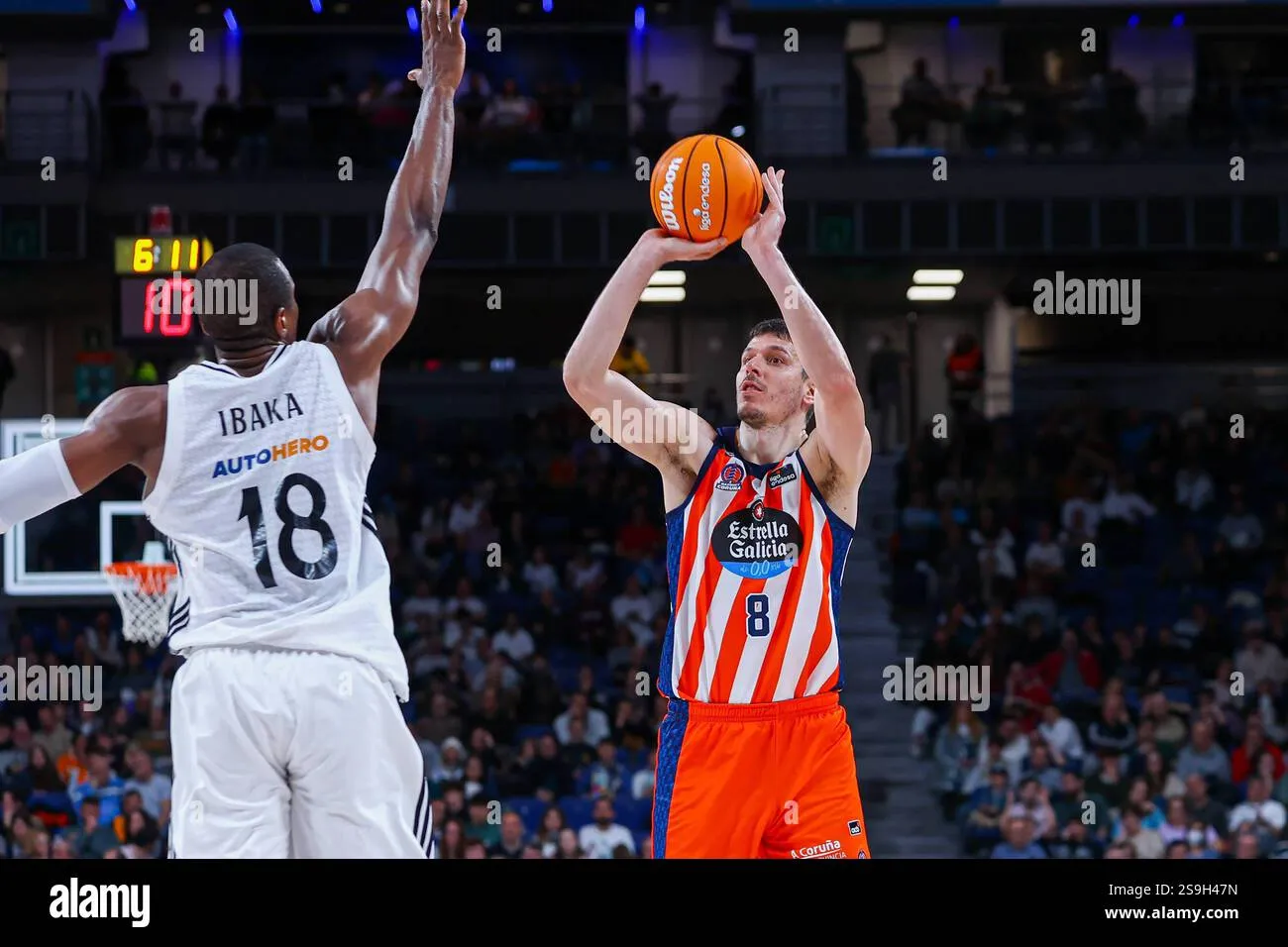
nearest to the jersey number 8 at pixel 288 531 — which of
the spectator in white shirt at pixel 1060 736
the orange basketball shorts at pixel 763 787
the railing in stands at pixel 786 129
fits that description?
the orange basketball shorts at pixel 763 787

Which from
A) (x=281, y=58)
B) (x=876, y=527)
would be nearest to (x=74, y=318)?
(x=281, y=58)

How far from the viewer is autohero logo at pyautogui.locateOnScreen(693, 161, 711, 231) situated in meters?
5.68

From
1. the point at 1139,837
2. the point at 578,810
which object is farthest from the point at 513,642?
the point at 1139,837

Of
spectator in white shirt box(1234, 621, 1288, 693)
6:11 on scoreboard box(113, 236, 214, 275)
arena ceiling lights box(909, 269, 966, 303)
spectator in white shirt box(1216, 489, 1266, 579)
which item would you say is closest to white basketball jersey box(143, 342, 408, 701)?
6:11 on scoreboard box(113, 236, 214, 275)

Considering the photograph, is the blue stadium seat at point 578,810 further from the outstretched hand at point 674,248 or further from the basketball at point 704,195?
the outstretched hand at point 674,248

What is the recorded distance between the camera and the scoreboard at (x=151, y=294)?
12172mm

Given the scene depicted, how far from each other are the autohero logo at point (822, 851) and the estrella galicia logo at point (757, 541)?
2.87 feet

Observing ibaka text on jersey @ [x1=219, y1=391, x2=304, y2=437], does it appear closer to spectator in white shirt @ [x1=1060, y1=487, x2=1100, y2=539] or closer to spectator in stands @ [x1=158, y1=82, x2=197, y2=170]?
spectator in white shirt @ [x1=1060, y1=487, x2=1100, y2=539]

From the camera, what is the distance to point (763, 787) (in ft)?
17.7

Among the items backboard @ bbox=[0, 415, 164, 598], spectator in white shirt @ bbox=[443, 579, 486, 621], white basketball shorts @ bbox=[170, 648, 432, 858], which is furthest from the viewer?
spectator in white shirt @ bbox=[443, 579, 486, 621]

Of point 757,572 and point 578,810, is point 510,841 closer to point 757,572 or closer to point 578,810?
point 578,810

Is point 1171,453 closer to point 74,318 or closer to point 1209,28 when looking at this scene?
point 1209,28

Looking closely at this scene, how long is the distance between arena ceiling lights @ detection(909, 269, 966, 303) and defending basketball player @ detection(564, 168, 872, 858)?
13.6 m
